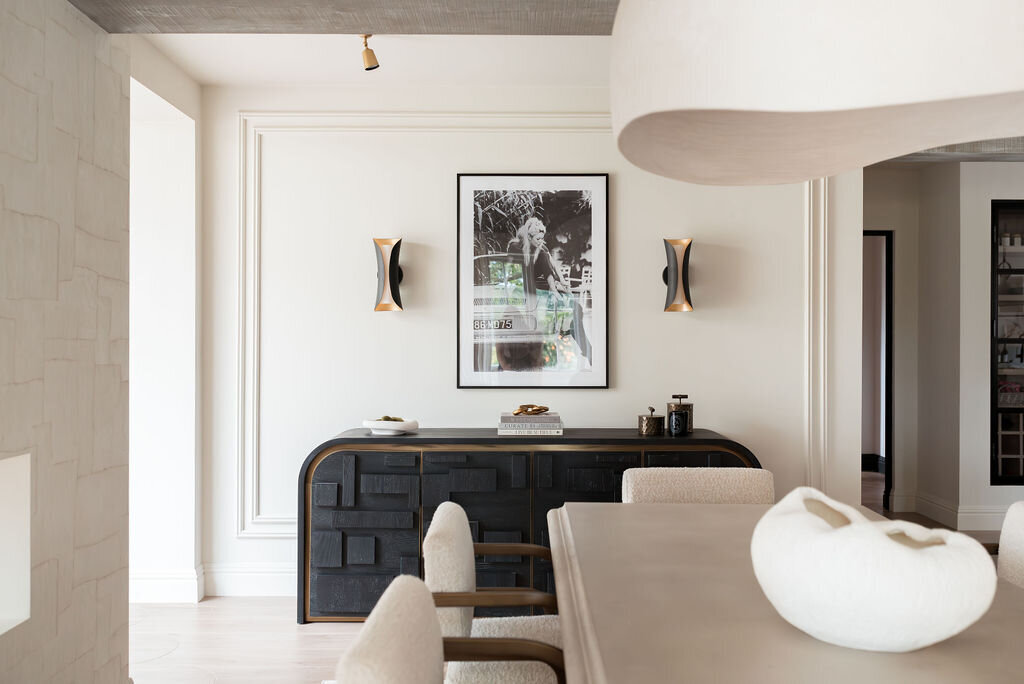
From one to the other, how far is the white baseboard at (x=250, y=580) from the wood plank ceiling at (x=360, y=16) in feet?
8.79

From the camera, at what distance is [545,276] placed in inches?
150

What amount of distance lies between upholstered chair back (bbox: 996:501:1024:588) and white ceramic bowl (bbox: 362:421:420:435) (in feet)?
7.95

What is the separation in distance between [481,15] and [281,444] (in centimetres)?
255

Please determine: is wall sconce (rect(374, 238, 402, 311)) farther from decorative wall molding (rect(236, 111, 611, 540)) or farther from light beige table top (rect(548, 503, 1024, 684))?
light beige table top (rect(548, 503, 1024, 684))

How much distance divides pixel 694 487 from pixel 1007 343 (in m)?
3.59

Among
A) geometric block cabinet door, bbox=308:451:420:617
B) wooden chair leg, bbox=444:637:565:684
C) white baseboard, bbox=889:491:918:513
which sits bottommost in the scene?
white baseboard, bbox=889:491:918:513

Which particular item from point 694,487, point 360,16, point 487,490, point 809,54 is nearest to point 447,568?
point 694,487

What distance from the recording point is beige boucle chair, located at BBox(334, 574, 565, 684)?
969 millimetres

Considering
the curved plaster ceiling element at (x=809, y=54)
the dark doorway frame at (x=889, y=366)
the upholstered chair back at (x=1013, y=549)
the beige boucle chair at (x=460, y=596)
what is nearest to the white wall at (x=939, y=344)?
the dark doorway frame at (x=889, y=366)

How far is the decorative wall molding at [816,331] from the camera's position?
3.81 meters

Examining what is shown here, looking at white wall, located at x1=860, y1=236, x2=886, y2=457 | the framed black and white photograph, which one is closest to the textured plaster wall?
the framed black and white photograph

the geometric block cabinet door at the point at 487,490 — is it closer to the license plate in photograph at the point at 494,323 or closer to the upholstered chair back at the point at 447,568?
the license plate in photograph at the point at 494,323

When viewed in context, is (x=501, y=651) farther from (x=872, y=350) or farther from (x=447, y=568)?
(x=872, y=350)

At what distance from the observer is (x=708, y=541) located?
5.98ft
